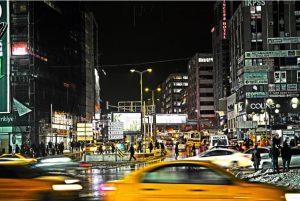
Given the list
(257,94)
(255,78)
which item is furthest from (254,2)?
(257,94)

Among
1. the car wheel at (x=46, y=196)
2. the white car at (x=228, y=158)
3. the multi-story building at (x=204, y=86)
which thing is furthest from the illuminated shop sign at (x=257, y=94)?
the car wheel at (x=46, y=196)

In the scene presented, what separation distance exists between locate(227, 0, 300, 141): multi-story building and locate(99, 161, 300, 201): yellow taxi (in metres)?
83.7

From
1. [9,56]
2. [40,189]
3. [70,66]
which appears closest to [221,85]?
[70,66]

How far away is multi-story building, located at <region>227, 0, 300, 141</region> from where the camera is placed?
98.4m

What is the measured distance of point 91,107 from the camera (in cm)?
13875

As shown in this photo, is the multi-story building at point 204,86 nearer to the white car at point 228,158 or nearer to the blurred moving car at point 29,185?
the white car at point 228,158

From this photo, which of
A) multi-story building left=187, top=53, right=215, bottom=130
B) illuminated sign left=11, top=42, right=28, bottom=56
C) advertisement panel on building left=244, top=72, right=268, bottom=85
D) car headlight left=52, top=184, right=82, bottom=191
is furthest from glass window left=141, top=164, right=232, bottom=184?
multi-story building left=187, top=53, right=215, bottom=130

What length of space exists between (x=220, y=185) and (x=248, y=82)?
91310 millimetres

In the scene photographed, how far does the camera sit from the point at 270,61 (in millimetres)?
93500

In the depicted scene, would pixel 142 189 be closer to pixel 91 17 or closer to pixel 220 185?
pixel 220 185

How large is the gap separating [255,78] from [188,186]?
294 feet

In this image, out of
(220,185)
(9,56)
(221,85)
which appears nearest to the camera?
(220,185)

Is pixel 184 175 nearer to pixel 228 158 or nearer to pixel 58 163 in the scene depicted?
pixel 58 163

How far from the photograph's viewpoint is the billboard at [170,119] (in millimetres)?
114438
